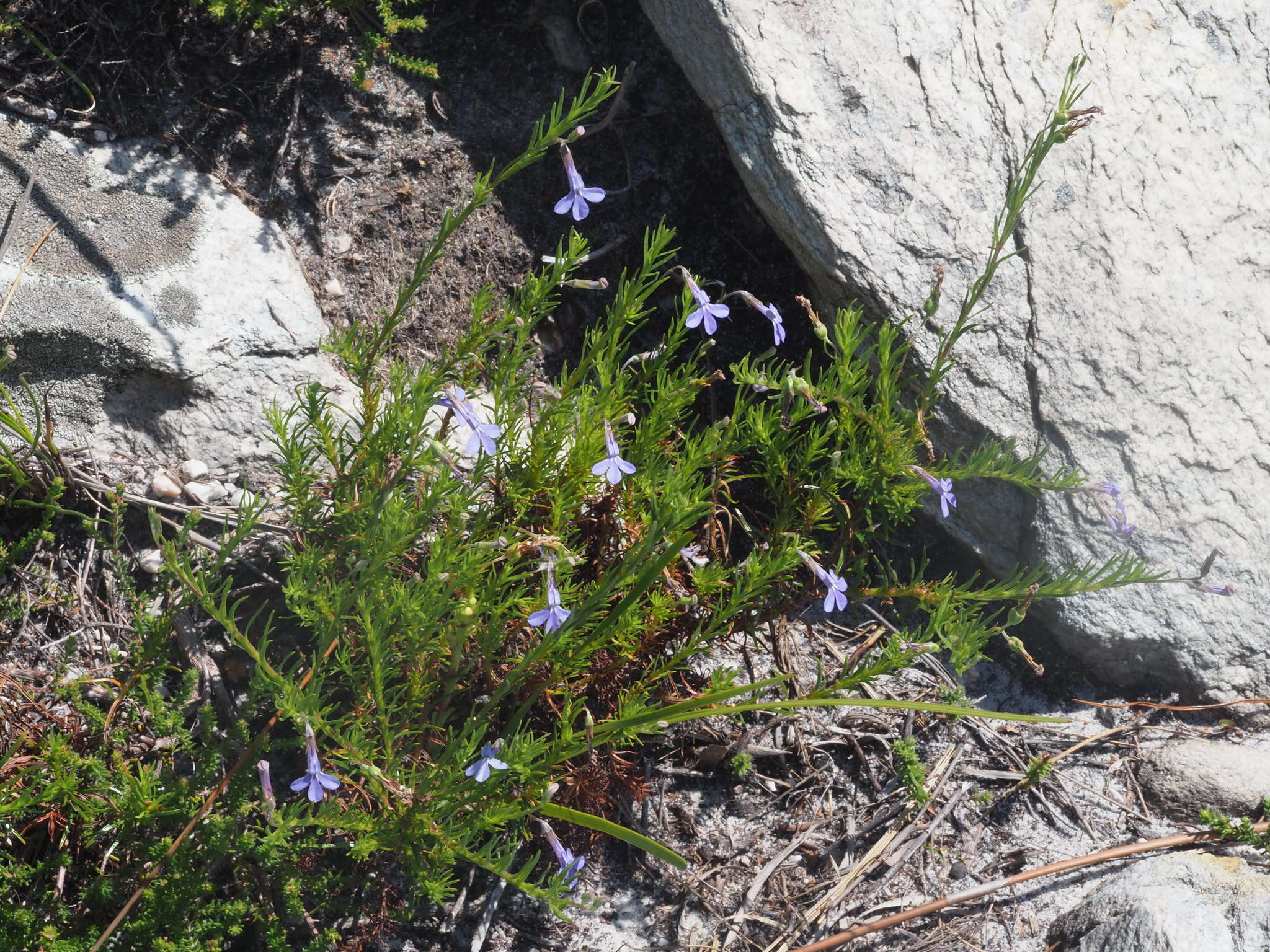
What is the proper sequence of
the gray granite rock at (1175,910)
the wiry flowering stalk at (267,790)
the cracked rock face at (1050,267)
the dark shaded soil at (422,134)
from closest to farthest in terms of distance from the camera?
1. the wiry flowering stalk at (267,790)
2. the gray granite rock at (1175,910)
3. the cracked rock face at (1050,267)
4. the dark shaded soil at (422,134)

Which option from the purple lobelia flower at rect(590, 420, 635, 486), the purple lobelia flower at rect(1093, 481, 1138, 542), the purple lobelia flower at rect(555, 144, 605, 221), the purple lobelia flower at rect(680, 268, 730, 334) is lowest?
the purple lobelia flower at rect(590, 420, 635, 486)

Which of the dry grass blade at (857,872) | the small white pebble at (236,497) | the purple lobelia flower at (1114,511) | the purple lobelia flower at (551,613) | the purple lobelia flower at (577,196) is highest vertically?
the purple lobelia flower at (577,196)

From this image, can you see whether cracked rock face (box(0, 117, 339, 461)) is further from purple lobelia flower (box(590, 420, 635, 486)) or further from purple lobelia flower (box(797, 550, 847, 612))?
purple lobelia flower (box(797, 550, 847, 612))

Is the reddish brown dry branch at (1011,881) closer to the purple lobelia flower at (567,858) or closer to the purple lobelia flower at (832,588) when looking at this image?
the purple lobelia flower at (567,858)

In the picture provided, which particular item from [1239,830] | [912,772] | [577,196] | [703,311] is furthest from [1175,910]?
[577,196]

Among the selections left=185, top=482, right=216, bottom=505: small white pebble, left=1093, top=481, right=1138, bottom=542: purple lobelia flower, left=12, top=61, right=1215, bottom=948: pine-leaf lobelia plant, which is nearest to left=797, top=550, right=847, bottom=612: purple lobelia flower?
left=12, top=61, right=1215, bottom=948: pine-leaf lobelia plant

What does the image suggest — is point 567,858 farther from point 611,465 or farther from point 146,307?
point 146,307

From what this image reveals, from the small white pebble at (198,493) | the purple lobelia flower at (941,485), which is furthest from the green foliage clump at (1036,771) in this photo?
the small white pebble at (198,493)

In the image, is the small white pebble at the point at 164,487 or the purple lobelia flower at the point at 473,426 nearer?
the purple lobelia flower at the point at 473,426
